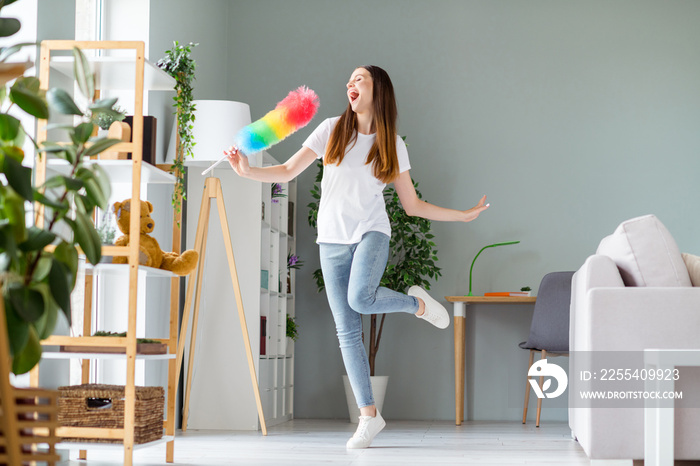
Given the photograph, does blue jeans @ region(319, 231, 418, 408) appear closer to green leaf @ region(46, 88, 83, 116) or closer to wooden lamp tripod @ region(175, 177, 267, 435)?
wooden lamp tripod @ region(175, 177, 267, 435)

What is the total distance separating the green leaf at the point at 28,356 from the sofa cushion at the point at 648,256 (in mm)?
1865

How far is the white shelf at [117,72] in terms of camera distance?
271cm

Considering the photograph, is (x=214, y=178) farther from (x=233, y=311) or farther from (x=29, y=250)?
(x=29, y=250)

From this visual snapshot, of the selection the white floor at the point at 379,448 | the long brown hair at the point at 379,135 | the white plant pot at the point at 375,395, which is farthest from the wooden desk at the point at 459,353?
the long brown hair at the point at 379,135

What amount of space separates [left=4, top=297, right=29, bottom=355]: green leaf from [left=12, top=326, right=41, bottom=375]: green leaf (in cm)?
6

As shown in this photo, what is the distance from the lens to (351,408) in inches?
186

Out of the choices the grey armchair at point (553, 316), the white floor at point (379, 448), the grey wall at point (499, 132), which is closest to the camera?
the white floor at point (379, 448)

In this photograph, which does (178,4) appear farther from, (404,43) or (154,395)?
(154,395)

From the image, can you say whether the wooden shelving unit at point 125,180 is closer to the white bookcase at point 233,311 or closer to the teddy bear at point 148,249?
the teddy bear at point 148,249

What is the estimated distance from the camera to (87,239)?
185 cm

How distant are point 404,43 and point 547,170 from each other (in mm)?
1264

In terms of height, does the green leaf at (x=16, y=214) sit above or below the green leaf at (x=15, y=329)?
above

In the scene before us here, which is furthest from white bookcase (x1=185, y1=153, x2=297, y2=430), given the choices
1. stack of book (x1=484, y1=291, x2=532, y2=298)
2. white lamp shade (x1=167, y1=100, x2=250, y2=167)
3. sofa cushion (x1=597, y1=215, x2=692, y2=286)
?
Answer: sofa cushion (x1=597, y1=215, x2=692, y2=286)

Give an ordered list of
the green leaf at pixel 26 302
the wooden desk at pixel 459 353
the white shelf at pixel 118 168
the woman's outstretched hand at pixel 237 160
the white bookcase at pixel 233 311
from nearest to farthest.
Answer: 1. the green leaf at pixel 26 302
2. the white shelf at pixel 118 168
3. the woman's outstretched hand at pixel 237 160
4. the white bookcase at pixel 233 311
5. the wooden desk at pixel 459 353
